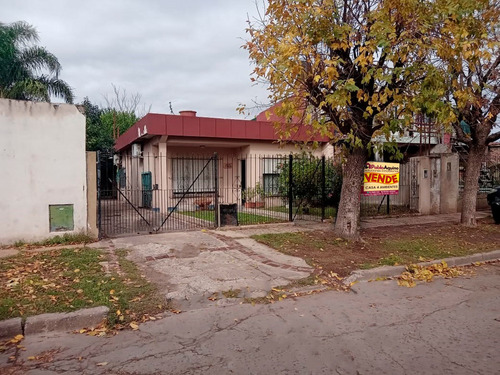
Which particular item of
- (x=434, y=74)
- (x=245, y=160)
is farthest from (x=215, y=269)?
(x=245, y=160)

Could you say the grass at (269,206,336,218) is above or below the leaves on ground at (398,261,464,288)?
above

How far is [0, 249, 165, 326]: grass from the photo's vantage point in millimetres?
4480

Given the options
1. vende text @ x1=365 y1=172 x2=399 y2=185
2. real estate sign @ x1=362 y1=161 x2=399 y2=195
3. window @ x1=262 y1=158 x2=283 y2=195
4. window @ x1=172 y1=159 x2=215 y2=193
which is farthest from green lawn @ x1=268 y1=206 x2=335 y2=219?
window @ x1=172 y1=159 x2=215 y2=193

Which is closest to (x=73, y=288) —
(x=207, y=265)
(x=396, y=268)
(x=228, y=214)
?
(x=207, y=265)

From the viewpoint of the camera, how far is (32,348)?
3754 millimetres

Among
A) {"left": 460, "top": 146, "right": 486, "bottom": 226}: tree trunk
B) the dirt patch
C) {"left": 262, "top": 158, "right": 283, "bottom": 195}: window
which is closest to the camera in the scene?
the dirt patch

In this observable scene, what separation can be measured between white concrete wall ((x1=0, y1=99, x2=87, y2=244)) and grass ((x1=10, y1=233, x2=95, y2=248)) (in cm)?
11

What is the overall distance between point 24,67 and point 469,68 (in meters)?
18.8

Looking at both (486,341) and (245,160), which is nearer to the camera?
(486,341)

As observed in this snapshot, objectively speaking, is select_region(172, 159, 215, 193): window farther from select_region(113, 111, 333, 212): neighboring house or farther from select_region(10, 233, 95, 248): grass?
select_region(10, 233, 95, 248): grass

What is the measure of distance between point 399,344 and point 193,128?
12003mm

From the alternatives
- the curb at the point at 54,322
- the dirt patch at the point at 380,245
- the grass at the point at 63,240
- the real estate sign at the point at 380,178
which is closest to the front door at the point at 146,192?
the grass at the point at 63,240

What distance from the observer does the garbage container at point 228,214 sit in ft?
34.2

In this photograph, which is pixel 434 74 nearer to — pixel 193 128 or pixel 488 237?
pixel 488 237
